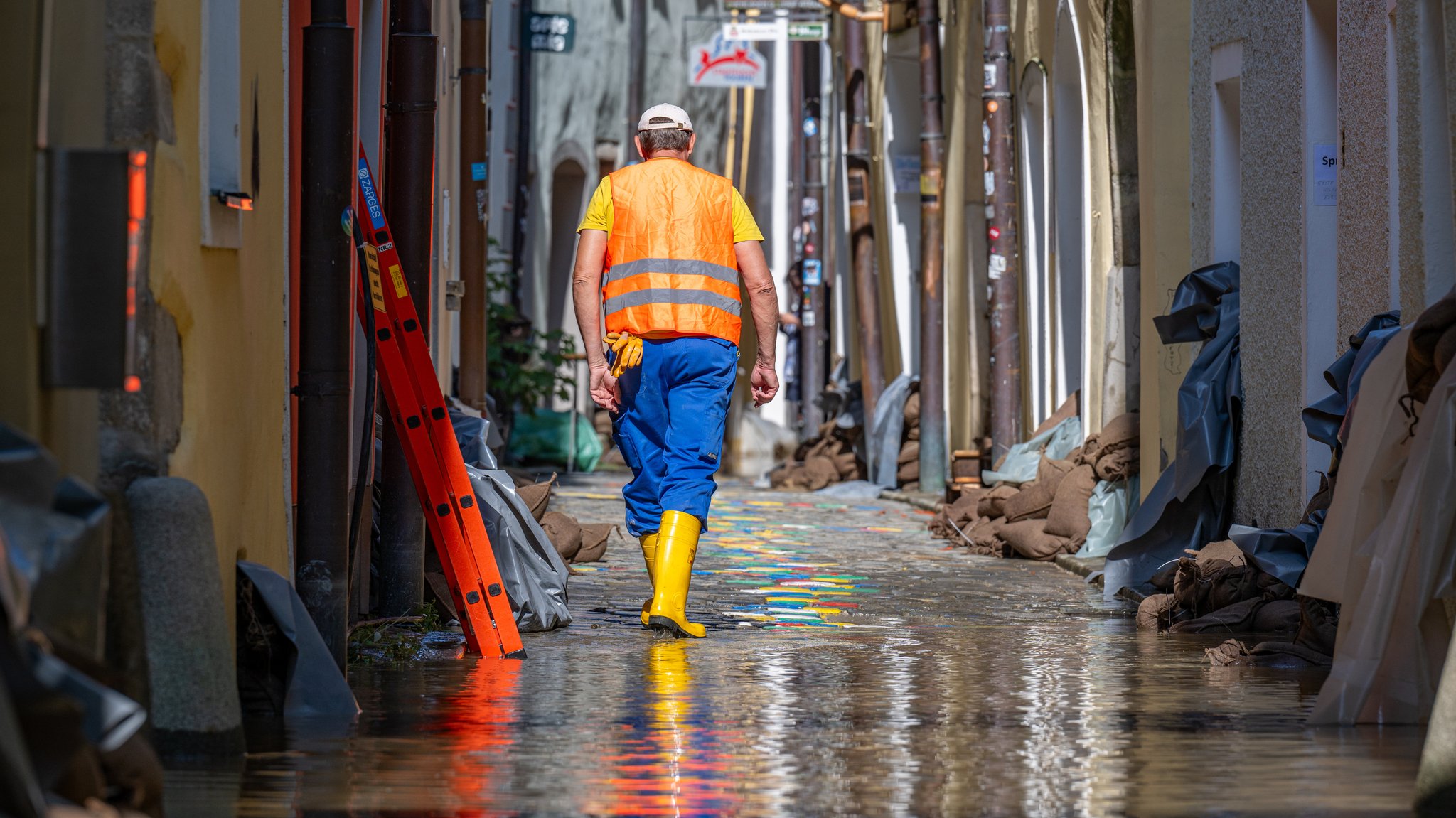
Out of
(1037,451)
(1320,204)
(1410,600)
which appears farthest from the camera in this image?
(1037,451)

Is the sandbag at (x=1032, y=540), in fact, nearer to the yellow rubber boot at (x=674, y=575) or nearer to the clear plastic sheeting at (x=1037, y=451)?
the clear plastic sheeting at (x=1037, y=451)

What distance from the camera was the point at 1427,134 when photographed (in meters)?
6.16

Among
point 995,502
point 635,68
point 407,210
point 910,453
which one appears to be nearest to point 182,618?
point 407,210

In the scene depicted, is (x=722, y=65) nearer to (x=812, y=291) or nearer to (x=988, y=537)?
(x=812, y=291)

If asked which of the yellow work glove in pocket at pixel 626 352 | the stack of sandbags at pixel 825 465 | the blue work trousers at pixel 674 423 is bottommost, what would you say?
Answer: the stack of sandbags at pixel 825 465

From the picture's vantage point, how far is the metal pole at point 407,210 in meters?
7.03

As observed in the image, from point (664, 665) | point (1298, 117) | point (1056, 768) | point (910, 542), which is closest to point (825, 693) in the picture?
point (664, 665)

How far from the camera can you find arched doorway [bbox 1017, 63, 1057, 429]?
554 inches

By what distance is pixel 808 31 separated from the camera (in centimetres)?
2098

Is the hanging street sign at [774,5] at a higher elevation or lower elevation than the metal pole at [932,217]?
higher

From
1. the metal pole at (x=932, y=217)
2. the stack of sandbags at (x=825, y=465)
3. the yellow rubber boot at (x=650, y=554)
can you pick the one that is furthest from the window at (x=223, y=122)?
the stack of sandbags at (x=825, y=465)

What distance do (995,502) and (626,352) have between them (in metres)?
5.23

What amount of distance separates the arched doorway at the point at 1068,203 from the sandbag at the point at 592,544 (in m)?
4.03

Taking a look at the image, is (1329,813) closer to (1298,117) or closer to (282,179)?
(282,179)
